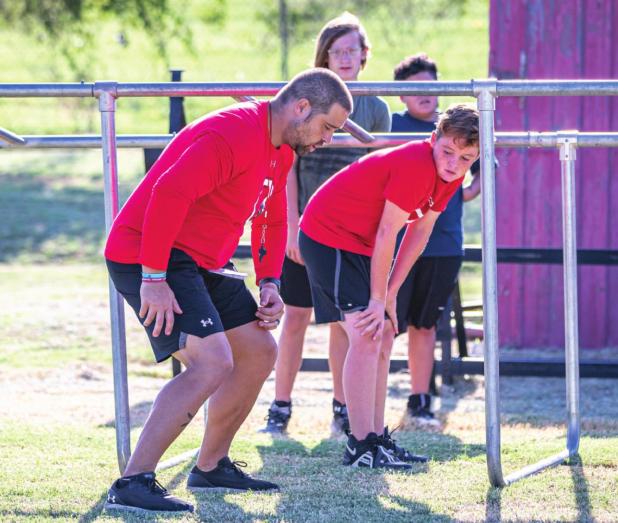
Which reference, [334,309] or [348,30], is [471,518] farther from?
[348,30]

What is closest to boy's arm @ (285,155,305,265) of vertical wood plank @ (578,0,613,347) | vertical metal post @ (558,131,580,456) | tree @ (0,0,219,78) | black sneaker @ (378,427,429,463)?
black sneaker @ (378,427,429,463)

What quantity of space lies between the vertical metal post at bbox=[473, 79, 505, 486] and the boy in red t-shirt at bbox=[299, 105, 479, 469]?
0.25m

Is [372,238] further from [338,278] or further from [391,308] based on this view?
[391,308]

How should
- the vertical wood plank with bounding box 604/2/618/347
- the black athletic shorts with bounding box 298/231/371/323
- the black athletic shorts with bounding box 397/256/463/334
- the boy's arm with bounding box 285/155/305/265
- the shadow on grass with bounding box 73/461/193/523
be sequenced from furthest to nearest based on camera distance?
the vertical wood plank with bounding box 604/2/618/347 < the black athletic shorts with bounding box 397/256/463/334 < the boy's arm with bounding box 285/155/305/265 < the black athletic shorts with bounding box 298/231/371/323 < the shadow on grass with bounding box 73/461/193/523

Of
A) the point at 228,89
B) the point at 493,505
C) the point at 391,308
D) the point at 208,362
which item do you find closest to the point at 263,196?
the point at 228,89

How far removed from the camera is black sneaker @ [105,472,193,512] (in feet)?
12.3

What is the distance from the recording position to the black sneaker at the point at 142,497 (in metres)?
3.75

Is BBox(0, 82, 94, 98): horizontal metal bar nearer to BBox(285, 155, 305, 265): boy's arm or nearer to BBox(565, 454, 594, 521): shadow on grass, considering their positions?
BBox(285, 155, 305, 265): boy's arm

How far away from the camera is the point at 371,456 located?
4430mm

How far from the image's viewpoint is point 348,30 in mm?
5469

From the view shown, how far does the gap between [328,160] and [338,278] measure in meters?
1.23

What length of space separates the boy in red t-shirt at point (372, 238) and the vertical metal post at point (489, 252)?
25cm

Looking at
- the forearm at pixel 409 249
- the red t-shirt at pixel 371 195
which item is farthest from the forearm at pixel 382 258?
the forearm at pixel 409 249

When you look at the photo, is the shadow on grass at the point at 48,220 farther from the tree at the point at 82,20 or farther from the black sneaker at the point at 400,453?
the black sneaker at the point at 400,453
